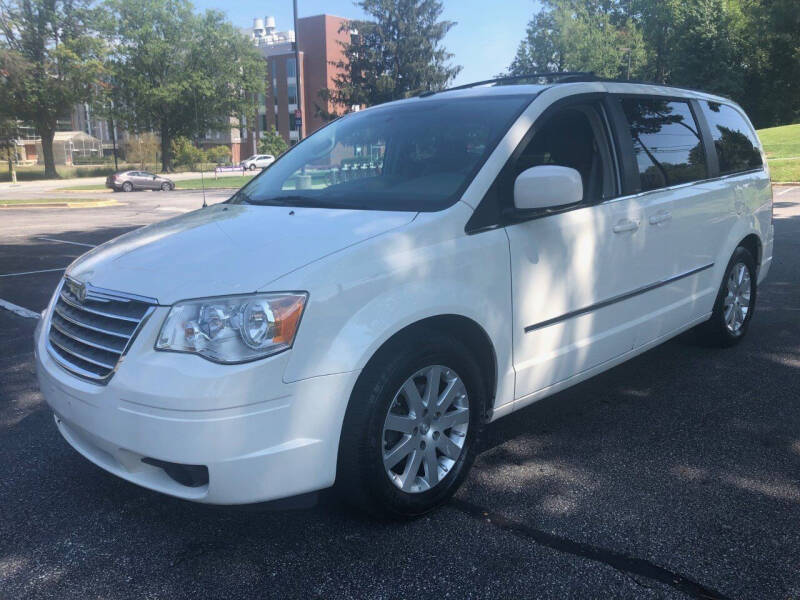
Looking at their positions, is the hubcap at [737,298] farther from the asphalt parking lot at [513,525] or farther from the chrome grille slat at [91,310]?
the chrome grille slat at [91,310]

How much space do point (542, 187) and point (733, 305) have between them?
2928mm

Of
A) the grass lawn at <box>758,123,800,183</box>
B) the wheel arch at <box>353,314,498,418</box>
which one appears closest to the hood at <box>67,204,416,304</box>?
the wheel arch at <box>353,314,498,418</box>

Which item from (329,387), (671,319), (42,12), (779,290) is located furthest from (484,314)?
(42,12)

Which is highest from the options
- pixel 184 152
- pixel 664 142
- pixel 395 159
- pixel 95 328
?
pixel 184 152

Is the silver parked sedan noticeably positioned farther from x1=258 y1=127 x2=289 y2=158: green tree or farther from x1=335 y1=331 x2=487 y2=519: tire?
x1=335 y1=331 x2=487 y2=519: tire

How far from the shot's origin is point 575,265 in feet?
11.7

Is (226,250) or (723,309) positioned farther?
(723,309)

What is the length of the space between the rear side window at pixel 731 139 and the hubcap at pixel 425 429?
305 cm

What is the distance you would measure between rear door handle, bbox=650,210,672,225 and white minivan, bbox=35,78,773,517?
1 centimetres

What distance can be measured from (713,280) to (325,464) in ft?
11.0

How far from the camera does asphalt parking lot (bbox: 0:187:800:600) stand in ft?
8.47

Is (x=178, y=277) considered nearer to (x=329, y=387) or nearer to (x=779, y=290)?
(x=329, y=387)

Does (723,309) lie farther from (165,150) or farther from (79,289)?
(165,150)

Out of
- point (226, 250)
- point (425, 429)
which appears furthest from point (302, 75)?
point (425, 429)
